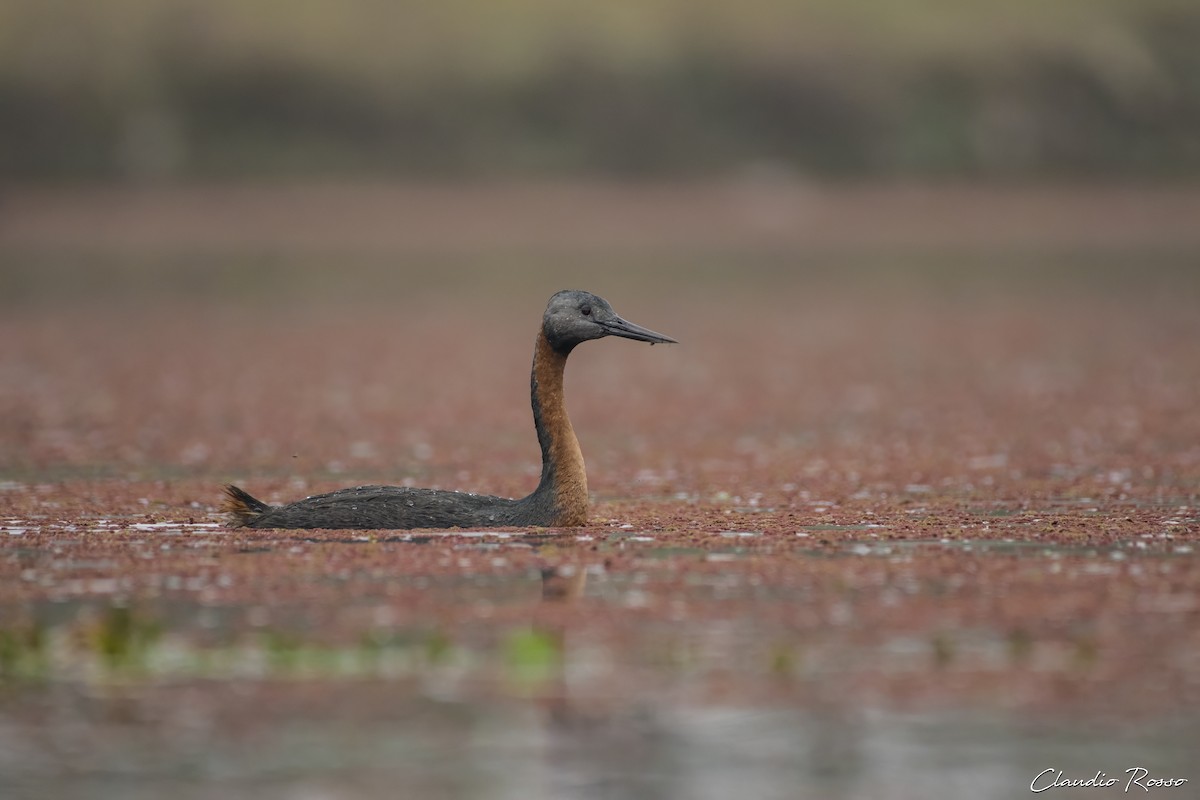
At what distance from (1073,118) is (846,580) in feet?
242

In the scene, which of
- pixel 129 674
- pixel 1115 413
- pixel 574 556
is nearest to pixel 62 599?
pixel 129 674

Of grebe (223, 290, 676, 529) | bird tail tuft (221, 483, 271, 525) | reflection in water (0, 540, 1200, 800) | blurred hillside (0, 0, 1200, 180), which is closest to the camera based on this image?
reflection in water (0, 540, 1200, 800)

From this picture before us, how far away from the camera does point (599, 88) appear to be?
284 ft

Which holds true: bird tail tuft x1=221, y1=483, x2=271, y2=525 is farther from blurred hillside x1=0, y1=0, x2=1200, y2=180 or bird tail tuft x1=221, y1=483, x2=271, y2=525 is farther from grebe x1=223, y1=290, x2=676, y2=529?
blurred hillside x1=0, y1=0, x2=1200, y2=180

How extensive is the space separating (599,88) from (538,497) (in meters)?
76.1

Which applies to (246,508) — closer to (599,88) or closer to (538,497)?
(538,497)

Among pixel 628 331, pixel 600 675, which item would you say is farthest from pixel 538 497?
pixel 600 675

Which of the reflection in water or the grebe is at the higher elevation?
the grebe

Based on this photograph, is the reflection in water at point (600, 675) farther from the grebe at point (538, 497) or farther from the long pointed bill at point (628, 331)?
the long pointed bill at point (628, 331)

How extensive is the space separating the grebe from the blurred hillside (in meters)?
59.2

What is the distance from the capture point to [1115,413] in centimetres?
1872

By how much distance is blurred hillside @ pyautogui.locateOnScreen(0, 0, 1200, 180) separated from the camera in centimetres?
7619

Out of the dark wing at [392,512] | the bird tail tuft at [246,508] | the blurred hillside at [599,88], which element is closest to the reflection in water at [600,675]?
the dark wing at [392,512]

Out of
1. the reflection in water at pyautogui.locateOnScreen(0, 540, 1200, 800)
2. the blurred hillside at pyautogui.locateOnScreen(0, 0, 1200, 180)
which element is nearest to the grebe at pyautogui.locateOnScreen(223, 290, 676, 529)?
the reflection in water at pyautogui.locateOnScreen(0, 540, 1200, 800)
